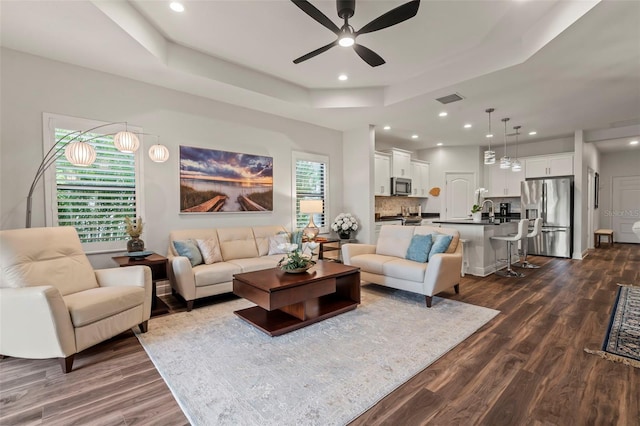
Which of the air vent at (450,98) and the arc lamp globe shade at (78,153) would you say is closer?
the arc lamp globe shade at (78,153)

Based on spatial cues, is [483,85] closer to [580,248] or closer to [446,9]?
[446,9]

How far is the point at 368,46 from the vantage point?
3607 mm

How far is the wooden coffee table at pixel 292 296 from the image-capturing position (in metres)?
2.85

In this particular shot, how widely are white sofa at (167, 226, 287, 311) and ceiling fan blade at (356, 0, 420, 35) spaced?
3097mm

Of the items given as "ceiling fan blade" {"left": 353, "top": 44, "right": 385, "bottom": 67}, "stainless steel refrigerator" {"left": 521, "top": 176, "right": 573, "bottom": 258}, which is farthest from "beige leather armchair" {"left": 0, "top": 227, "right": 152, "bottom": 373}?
"stainless steel refrigerator" {"left": 521, "top": 176, "right": 573, "bottom": 258}

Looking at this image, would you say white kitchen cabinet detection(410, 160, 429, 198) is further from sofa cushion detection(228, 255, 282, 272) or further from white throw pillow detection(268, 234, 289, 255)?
sofa cushion detection(228, 255, 282, 272)

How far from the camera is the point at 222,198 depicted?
4.79 meters

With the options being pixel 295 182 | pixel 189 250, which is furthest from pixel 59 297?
pixel 295 182

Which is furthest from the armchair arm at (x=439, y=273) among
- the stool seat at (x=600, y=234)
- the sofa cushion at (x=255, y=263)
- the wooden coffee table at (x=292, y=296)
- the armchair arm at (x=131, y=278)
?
the stool seat at (x=600, y=234)

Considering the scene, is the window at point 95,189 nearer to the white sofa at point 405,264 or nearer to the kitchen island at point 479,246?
the white sofa at point 405,264

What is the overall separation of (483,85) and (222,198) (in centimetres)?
420

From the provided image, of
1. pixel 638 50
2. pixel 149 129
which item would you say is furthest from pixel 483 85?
pixel 149 129

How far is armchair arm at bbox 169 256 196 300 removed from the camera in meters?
3.51

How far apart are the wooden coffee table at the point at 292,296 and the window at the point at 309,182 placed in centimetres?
240
